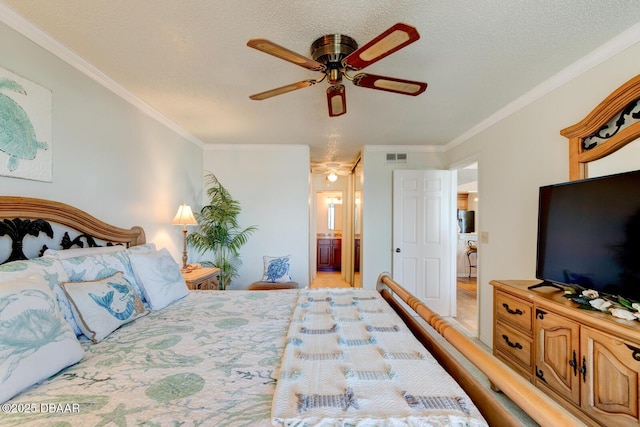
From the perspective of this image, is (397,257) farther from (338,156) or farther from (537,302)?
(537,302)

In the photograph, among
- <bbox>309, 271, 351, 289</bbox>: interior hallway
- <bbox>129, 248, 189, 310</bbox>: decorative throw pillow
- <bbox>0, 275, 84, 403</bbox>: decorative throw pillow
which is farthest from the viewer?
<bbox>309, 271, 351, 289</bbox>: interior hallway

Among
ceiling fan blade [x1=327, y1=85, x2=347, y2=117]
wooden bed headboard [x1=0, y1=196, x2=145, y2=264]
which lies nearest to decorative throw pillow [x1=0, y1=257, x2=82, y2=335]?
wooden bed headboard [x1=0, y1=196, x2=145, y2=264]

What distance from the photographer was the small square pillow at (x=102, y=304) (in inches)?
56.1

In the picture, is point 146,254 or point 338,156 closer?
point 146,254

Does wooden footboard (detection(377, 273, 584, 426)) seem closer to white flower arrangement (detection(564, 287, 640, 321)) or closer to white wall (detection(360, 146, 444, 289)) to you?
white flower arrangement (detection(564, 287, 640, 321))

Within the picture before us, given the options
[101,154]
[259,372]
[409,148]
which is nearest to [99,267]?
[101,154]

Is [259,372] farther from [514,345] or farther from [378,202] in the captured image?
[378,202]

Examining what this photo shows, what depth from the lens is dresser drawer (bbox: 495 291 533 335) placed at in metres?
1.94

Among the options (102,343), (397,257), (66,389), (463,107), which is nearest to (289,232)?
(397,257)

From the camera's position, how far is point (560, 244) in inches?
74.9

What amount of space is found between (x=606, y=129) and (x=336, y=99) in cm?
177

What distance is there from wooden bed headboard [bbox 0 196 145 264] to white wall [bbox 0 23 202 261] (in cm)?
10

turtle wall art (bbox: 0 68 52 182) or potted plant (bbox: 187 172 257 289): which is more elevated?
turtle wall art (bbox: 0 68 52 182)

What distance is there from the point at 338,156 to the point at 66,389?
475 centimetres
